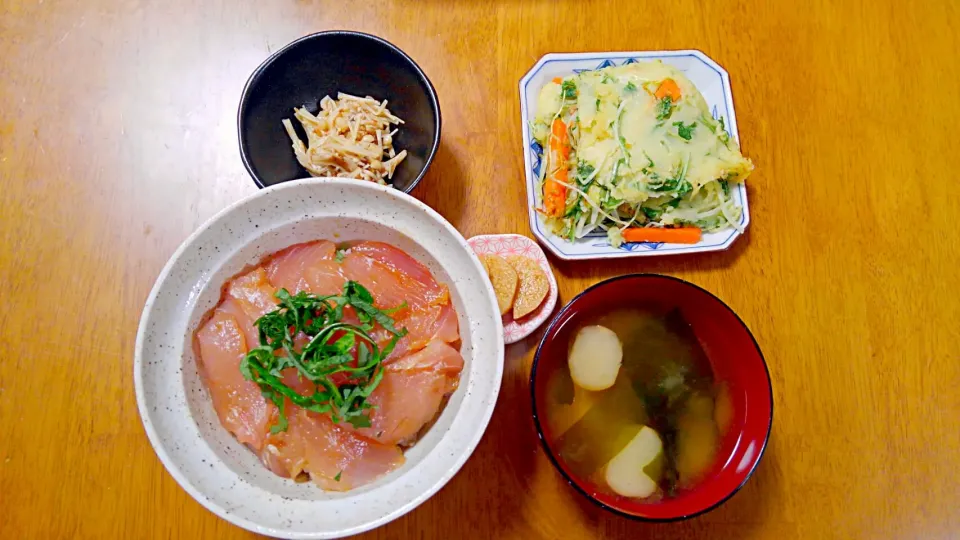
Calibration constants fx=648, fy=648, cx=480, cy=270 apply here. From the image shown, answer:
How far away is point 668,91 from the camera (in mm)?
1511

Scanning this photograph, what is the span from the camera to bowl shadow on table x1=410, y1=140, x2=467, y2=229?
1528mm

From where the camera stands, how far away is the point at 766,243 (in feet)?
5.14

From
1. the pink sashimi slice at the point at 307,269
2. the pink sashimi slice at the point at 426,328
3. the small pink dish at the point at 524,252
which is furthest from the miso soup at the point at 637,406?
the pink sashimi slice at the point at 307,269

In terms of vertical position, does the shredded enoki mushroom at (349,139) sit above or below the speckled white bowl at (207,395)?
above

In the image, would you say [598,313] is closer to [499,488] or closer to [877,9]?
[499,488]

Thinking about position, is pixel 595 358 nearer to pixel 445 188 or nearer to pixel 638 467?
pixel 638 467

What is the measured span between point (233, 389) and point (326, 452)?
0.20 metres

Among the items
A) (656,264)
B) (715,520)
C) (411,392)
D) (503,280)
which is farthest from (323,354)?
(715,520)

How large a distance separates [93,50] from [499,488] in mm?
1432

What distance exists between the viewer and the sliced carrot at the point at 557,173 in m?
1.48

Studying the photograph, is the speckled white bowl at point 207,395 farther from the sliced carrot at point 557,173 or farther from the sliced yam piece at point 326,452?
the sliced carrot at point 557,173

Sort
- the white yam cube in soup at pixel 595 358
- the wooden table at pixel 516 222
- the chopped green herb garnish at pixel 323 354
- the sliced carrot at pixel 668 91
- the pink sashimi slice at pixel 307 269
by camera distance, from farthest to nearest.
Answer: the sliced carrot at pixel 668 91
the wooden table at pixel 516 222
the white yam cube in soup at pixel 595 358
the pink sashimi slice at pixel 307 269
the chopped green herb garnish at pixel 323 354

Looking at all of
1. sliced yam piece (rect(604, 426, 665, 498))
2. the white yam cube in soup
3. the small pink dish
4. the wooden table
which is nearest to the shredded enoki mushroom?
the wooden table

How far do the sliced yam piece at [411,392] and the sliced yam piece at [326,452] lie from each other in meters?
0.03
